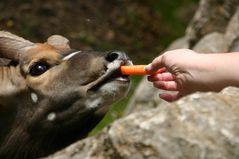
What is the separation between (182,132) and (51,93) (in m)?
1.52

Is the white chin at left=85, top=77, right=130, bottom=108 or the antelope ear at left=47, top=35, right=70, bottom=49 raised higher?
the white chin at left=85, top=77, right=130, bottom=108

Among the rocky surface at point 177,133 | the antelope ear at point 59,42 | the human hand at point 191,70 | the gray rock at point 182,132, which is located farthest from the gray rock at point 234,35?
the gray rock at point 182,132

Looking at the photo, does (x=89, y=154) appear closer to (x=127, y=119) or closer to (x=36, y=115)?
(x=127, y=119)

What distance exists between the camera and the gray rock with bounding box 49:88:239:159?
2.84 m

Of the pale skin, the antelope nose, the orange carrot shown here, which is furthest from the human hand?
the antelope nose

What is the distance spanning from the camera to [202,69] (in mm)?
3336

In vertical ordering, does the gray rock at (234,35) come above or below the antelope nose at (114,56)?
below

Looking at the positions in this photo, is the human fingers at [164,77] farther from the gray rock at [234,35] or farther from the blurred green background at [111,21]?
the blurred green background at [111,21]

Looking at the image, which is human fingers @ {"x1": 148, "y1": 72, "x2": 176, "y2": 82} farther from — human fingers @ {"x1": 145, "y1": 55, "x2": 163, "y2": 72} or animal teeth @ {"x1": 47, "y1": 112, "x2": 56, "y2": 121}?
animal teeth @ {"x1": 47, "y1": 112, "x2": 56, "y2": 121}

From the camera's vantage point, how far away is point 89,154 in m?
3.08

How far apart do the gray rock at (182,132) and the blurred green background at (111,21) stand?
7032 mm

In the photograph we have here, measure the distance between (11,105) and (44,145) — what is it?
0.34m

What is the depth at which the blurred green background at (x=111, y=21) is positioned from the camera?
1078cm

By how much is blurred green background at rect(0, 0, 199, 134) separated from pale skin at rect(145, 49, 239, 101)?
6.50 metres
